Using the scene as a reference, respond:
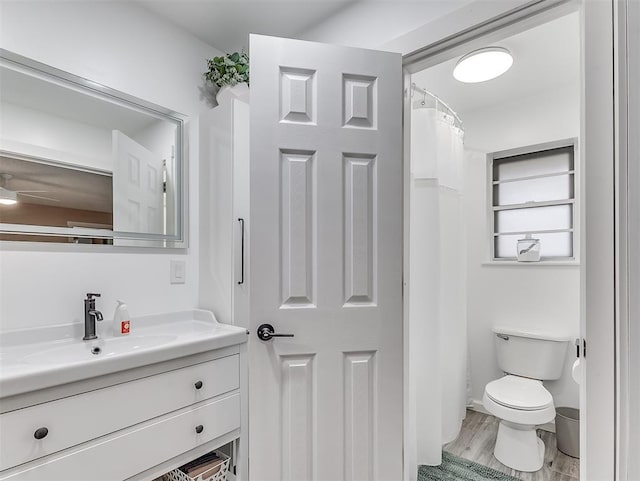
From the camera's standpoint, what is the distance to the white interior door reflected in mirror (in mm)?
1659

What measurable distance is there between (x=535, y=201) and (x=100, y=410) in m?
3.01

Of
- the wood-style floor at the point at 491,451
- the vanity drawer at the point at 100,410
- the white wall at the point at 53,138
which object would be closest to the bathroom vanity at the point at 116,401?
the vanity drawer at the point at 100,410

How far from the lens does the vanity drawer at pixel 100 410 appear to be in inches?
39.1

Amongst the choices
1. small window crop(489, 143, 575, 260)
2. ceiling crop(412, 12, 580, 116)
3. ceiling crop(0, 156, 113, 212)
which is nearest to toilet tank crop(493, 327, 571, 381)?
small window crop(489, 143, 575, 260)

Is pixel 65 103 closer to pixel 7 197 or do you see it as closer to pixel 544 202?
pixel 7 197

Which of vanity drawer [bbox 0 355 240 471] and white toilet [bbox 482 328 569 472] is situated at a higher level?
vanity drawer [bbox 0 355 240 471]

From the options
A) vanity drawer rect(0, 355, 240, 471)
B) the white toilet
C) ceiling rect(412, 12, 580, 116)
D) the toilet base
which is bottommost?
the toilet base

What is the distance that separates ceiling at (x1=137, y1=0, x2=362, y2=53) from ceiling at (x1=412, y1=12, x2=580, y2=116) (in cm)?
80

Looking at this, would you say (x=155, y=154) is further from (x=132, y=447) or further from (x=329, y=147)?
(x=132, y=447)

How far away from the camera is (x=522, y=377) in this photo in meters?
2.39

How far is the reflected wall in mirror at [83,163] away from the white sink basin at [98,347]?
41 cm

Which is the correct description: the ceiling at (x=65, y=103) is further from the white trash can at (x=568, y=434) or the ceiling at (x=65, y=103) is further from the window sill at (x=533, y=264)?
the white trash can at (x=568, y=434)

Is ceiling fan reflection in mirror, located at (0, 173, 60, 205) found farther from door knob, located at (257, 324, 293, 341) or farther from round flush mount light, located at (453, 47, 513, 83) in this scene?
round flush mount light, located at (453, 47, 513, 83)

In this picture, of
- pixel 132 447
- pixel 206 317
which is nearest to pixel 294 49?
pixel 206 317
